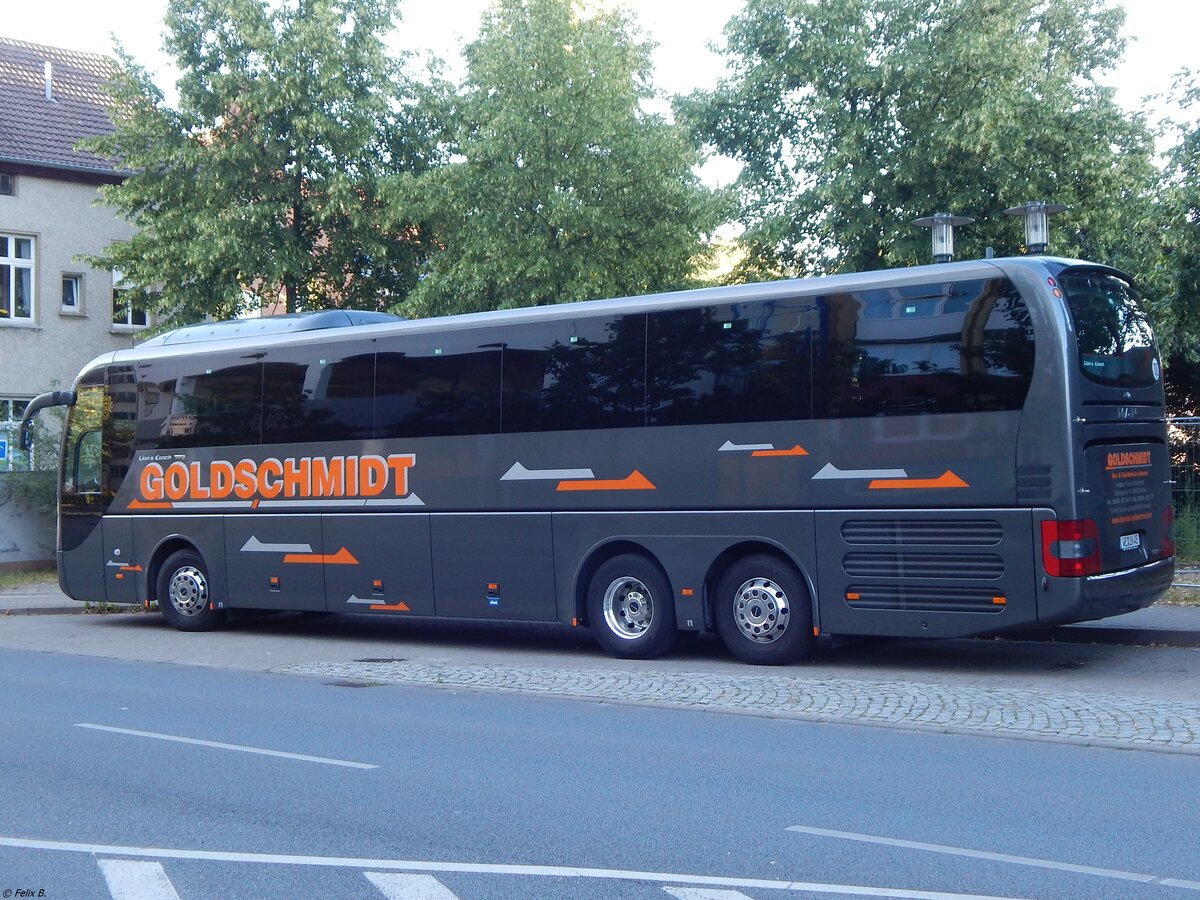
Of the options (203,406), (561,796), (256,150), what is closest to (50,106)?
(256,150)

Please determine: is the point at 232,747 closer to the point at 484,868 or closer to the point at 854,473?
the point at 484,868

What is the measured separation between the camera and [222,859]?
6.39 meters

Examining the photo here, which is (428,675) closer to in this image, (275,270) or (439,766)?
(439,766)

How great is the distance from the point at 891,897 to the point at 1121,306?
816 cm

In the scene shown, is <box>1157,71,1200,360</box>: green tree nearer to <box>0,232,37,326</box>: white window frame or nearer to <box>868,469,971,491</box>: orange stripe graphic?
<box>868,469,971,491</box>: orange stripe graphic

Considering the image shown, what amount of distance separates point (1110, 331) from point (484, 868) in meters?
8.24

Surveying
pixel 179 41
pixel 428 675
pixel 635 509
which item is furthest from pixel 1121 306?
pixel 179 41

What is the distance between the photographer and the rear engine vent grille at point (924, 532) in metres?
11.8

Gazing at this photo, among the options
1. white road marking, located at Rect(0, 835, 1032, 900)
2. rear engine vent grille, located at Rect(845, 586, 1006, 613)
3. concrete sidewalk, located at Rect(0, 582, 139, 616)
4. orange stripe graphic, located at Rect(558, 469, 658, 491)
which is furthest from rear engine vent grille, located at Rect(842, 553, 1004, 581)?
concrete sidewalk, located at Rect(0, 582, 139, 616)

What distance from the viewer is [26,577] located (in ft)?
83.6

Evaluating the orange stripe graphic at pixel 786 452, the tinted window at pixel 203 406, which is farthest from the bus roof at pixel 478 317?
the orange stripe graphic at pixel 786 452

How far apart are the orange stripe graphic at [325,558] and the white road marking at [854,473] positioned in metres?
5.90

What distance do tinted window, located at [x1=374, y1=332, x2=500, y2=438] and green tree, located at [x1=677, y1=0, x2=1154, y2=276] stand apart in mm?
12626

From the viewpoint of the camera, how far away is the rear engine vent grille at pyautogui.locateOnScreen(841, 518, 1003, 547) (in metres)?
11.8
